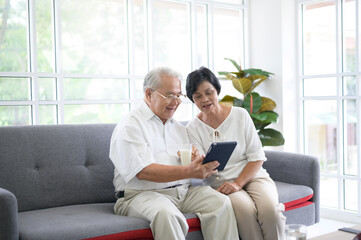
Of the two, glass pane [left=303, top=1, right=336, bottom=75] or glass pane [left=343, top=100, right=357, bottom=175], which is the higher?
glass pane [left=303, top=1, right=336, bottom=75]

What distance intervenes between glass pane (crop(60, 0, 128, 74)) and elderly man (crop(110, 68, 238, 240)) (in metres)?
1.17

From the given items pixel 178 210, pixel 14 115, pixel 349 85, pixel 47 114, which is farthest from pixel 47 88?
pixel 349 85

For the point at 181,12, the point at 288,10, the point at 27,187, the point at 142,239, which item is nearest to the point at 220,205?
the point at 142,239

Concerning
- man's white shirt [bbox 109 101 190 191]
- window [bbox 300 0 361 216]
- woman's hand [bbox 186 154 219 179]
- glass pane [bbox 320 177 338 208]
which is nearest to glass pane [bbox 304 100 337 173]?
window [bbox 300 0 361 216]

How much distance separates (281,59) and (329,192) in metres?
1.36

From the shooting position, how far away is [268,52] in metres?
4.37

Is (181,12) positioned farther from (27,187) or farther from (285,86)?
(27,187)

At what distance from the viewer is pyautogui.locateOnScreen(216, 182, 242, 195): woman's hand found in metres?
2.50

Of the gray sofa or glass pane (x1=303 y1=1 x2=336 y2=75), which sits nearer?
the gray sofa

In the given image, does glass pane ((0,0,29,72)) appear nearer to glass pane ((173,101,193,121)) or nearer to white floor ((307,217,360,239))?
glass pane ((173,101,193,121))

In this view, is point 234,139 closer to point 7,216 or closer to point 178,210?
point 178,210

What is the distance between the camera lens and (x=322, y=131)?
166 inches

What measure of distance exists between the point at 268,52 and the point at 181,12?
0.96 metres

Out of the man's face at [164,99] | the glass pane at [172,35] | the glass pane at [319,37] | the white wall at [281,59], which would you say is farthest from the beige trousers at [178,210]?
the glass pane at [319,37]
